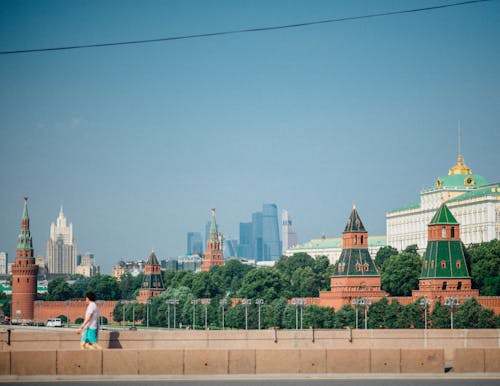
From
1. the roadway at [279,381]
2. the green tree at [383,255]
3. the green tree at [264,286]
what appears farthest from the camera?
the green tree at [383,255]

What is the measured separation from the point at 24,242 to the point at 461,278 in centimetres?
9444

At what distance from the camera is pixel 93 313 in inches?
1257

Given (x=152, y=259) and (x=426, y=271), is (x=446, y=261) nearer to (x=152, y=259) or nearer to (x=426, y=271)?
(x=426, y=271)

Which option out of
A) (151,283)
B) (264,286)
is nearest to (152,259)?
(151,283)

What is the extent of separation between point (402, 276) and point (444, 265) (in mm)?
19409

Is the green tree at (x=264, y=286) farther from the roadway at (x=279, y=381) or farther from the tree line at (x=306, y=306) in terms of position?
the roadway at (x=279, y=381)

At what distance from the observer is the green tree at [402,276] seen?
478ft

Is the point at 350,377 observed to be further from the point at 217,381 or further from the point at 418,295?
the point at 418,295

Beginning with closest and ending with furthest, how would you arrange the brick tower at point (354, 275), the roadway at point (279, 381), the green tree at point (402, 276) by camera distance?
the roadway at point (279, 381), the brick tower at point (354, 275), the green tree at point (402, 276)

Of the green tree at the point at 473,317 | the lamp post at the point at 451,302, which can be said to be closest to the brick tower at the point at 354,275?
the lamp post at the point at 451,302

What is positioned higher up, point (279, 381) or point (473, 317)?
point (473, 317)

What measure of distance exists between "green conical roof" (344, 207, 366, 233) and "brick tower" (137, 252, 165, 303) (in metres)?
54.9

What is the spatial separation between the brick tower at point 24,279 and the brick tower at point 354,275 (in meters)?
70.6

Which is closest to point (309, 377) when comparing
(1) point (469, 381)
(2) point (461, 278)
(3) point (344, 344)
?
(1) point (469, 381)
